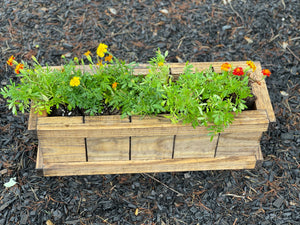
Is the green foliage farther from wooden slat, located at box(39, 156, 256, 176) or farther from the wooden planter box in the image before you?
wooden slat, located at box(39, 156, 256, 176)

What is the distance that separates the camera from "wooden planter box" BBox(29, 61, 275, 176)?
8.53 feet

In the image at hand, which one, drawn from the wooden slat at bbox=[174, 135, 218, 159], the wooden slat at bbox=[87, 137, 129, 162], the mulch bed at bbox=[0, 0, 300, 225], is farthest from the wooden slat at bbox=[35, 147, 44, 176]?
the wooden slat at bbox=[174, 135, 218, 159]

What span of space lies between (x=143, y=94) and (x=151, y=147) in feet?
1.40

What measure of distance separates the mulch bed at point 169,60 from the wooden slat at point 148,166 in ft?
0.46

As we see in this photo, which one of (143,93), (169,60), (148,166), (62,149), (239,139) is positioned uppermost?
(143,93)

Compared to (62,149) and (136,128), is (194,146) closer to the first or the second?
(136,128)

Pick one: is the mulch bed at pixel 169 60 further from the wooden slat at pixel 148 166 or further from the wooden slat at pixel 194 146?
the wooden slat at pixel 194 146

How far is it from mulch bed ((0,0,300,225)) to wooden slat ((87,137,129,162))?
301 millimetres

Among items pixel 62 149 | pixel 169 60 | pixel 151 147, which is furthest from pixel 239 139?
pixel 169 60

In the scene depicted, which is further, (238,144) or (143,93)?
(238,144)

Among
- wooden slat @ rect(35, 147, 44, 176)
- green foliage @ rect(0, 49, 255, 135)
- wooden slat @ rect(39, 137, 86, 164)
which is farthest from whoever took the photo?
wooden slat @ rect(35, 147, 44, 176)

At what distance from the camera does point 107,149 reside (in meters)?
2.82

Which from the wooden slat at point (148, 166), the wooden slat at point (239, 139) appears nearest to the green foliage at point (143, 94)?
the wooden slat at point (239, 139)

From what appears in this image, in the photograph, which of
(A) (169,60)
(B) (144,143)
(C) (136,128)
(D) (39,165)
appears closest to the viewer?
(C) (136,128)
